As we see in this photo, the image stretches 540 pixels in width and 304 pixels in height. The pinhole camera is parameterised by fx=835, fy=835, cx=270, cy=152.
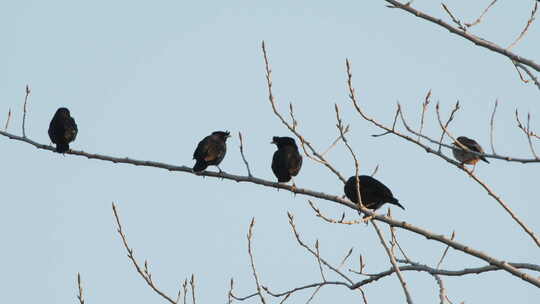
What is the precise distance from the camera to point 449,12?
217 inches

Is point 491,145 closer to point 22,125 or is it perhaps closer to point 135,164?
point 135,164

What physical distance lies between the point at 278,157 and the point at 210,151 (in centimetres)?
112

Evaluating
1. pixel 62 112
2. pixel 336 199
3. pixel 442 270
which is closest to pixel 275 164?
pixel 62 112

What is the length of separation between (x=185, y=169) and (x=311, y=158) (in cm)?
253

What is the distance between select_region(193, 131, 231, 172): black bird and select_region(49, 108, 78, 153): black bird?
2.05 metres

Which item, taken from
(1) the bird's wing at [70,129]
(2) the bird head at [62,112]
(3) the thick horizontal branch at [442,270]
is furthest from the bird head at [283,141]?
(3) the thick horizontal branch at [442,270]

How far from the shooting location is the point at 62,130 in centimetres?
1325

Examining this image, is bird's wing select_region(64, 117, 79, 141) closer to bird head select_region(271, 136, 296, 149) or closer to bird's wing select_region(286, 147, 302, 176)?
bird head select_region(271, 136, 296, 149)

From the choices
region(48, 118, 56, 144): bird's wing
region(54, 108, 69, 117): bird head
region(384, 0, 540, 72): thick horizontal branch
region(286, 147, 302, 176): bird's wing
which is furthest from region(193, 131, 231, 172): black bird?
region(384, 0, 540, 72): thick horizontal branch

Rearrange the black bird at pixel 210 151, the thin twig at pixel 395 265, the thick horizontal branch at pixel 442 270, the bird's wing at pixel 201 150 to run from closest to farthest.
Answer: the thin twig at pixel 395 265, the thick horizontal branch at pixel 442 270, the black bird at pixel 210 151, the bird's wing at pixel 201 150

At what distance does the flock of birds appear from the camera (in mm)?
11680

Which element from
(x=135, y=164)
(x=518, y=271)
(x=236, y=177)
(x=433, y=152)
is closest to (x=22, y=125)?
(x=135, y=164)

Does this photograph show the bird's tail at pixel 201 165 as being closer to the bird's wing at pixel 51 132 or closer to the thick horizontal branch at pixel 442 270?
the bird's wing at pixel 51 132

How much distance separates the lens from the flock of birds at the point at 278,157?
38.3ft
